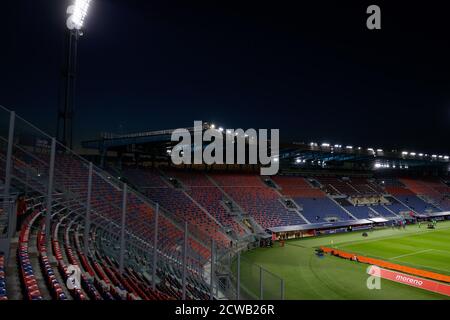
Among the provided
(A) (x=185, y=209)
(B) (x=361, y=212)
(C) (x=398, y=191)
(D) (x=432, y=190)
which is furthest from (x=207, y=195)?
(D) (x=432, y=190)

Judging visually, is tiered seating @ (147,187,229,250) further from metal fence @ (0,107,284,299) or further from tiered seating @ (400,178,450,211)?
tiered seating @ (400,178,450,211)

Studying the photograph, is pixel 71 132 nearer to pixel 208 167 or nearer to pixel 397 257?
pixel 208 167

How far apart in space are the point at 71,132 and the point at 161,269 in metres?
17.6

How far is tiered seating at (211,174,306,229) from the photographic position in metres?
38.6

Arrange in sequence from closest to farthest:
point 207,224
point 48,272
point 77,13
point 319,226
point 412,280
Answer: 1. point 48,272
2. point 412,280
3. point 77,13
4. point 207,224
5. point 319,226

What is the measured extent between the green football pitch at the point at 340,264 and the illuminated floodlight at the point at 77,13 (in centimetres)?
2081

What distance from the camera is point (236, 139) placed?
3647 centimetres

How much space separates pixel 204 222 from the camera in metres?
32.2

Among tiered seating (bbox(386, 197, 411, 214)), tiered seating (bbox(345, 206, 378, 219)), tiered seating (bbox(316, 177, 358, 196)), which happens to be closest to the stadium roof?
tiered seating (bbox(345, 206, 378, 219))

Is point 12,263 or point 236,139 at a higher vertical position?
point 236,139

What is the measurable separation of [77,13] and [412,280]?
28.2 meters

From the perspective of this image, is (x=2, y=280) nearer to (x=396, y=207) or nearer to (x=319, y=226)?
(x=319, y=226)

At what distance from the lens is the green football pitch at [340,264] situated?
18922 mm
